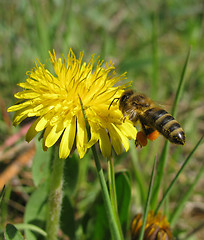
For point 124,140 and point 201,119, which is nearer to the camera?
point 124,140

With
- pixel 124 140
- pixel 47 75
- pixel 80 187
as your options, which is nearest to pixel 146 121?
pixel 124 140

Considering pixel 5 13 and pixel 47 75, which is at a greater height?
pixel 5 13

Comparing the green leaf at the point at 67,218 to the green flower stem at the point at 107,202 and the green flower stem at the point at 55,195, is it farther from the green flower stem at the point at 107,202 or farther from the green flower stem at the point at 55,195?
the green flower stem at the point at 107,202

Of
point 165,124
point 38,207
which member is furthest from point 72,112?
point 38,207

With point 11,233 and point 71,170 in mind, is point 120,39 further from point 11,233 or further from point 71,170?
point 11,233

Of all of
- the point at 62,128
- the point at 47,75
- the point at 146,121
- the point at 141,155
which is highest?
the point at 47,75

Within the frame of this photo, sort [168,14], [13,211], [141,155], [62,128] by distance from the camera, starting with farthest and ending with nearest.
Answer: [168,14]
[141,155]
[13,211]
[62,128]

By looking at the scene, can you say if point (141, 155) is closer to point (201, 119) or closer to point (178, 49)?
point (201, 119)
